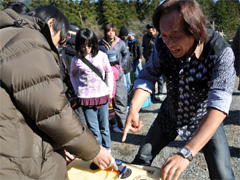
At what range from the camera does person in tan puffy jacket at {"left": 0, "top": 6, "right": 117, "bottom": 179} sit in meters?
0.94

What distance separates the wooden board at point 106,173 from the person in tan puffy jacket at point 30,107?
0.30m

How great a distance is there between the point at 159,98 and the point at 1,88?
4.83 m

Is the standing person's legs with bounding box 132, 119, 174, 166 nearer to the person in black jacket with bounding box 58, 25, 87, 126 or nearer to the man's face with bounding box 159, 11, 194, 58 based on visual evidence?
the man's face with bounding box 159, 11, 194, 58

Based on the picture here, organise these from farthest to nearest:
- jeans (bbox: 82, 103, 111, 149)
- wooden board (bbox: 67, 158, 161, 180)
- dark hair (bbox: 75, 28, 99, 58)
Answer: jeans (bbox: 82, 103, 111, 149) → dark hair (bbox: 75, 28, 99, 58) → wooden board (bbox: 67, 158, 161, 180)

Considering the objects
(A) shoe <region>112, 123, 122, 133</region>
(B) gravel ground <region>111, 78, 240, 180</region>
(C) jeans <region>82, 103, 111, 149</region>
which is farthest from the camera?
(A) shoe <region>112, 123, 122, 133</region>

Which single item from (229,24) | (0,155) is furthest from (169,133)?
(229,24)

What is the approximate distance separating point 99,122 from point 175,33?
2021mm

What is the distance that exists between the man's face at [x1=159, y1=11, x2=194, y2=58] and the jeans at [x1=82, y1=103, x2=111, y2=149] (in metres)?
1.72

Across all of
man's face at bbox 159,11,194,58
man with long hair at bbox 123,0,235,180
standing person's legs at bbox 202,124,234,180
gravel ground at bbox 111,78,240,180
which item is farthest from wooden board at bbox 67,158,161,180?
gravel ground at bbox 111,78,240,180

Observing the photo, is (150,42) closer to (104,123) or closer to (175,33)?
(104,123)

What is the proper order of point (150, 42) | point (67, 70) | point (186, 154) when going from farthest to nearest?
point (150, 42) < point (67, 70) < point (186, 154)

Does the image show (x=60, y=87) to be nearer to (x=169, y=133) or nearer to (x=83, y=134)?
(x=83, y=134)

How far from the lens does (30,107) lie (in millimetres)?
979

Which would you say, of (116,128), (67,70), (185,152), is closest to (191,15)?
(185,152)
